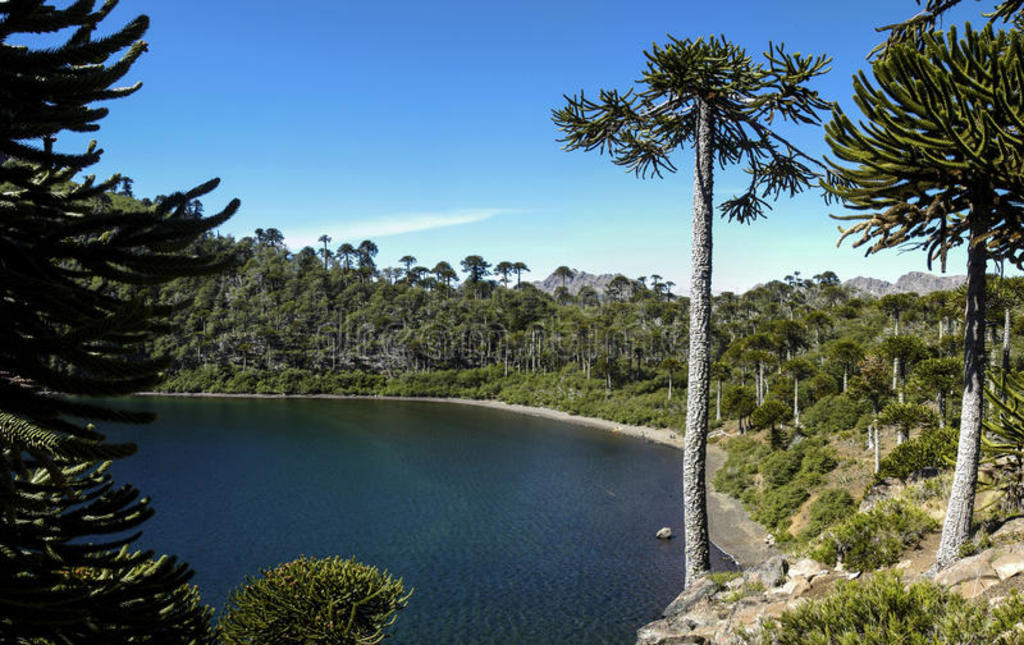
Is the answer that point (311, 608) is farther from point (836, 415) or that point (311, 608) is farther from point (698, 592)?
point (836, 415)

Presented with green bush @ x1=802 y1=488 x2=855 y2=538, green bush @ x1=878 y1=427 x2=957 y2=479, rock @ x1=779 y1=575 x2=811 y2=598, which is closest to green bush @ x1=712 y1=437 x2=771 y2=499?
green bush @ x1=802 y1=488 x2=855 y2=538

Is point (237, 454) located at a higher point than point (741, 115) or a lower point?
lower

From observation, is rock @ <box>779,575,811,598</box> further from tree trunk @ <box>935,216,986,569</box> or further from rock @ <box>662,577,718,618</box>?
tree trunk @ <box>935,216,986,569</box>

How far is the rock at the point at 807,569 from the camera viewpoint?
10.9 meters

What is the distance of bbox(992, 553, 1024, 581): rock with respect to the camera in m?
7.11

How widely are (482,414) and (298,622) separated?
63.7 metres

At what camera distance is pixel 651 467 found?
149ft

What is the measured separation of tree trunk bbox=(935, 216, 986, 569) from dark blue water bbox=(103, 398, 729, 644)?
509 inches

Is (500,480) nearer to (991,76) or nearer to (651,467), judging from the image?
(651,467)

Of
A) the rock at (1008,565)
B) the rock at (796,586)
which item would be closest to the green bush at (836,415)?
the rock at (796,586)

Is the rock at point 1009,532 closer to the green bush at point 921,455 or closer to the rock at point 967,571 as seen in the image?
the rock at point 967,571

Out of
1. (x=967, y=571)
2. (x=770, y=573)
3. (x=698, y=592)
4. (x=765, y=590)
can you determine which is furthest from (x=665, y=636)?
(x=967, y=571)

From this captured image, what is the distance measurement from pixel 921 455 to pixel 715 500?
1628cm

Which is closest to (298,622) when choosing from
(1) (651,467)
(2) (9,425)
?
(2) (9,425)
